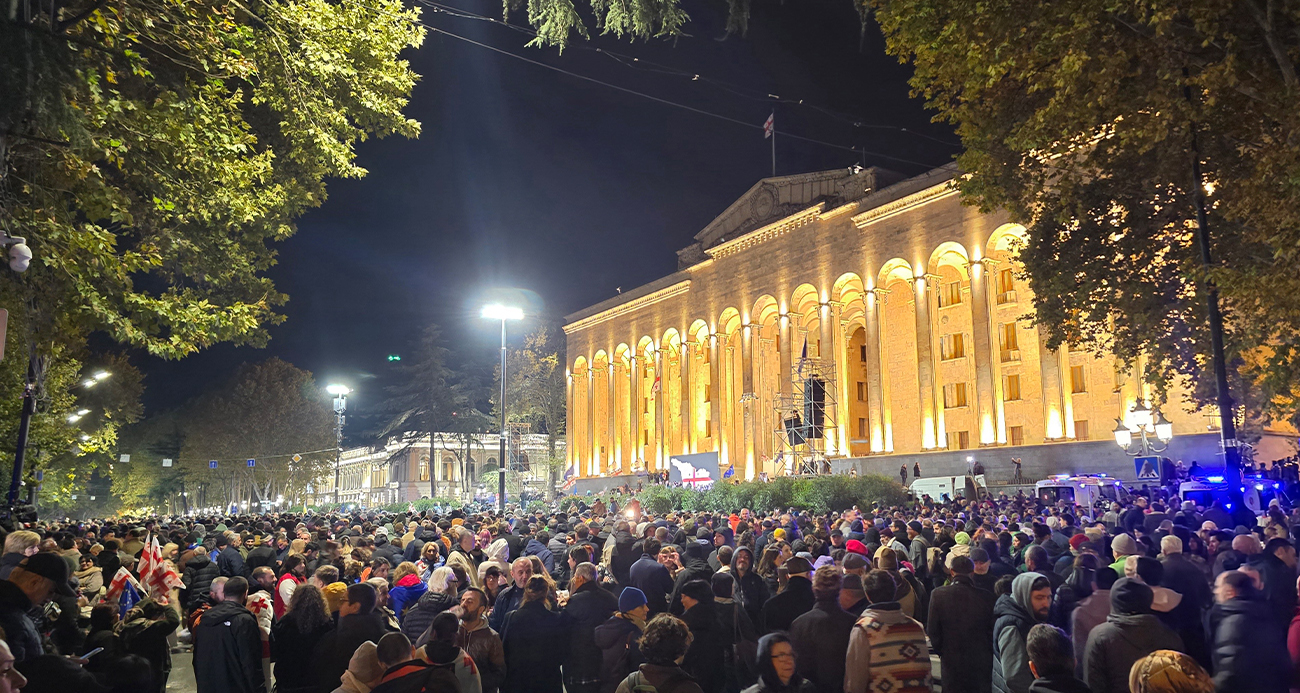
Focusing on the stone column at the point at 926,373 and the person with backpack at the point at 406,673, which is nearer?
the person with backpack at the point at 406,673

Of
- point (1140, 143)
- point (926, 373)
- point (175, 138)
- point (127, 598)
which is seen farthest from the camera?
point (926, 373)

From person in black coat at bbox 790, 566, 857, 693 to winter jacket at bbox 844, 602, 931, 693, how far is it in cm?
56

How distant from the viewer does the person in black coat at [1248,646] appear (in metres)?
4.49

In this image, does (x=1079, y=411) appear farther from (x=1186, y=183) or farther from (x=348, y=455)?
(x=348, y=455)

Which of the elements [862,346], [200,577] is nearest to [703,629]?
[200,577]

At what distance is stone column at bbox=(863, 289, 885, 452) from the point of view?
35969mm

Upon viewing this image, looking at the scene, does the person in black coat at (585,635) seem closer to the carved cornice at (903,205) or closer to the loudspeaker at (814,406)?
the carved cornice at (903,205)

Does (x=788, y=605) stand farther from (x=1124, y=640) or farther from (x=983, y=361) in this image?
(x=983, y=361)

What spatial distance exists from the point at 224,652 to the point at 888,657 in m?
4.59

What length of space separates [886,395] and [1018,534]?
86.7ft

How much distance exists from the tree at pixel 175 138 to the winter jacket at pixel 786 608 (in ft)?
24.9

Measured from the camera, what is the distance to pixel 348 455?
101 m

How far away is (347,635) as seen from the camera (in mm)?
5504

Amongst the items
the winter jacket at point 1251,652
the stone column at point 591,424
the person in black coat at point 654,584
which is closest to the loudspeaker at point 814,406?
the stone column at point 591,424
